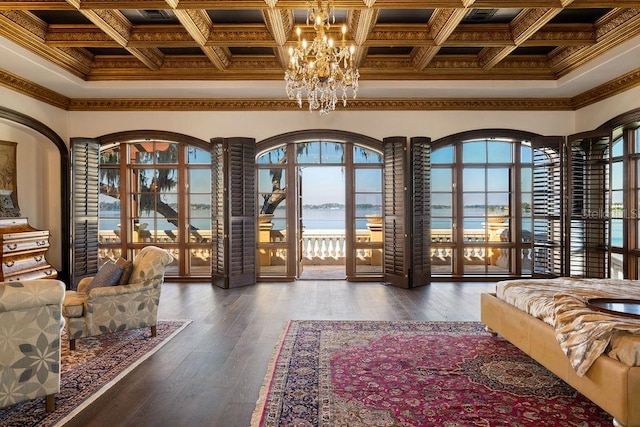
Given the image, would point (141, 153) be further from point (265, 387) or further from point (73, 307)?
point (265, 387)

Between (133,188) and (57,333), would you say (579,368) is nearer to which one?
(57,333)

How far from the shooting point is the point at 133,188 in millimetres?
7648

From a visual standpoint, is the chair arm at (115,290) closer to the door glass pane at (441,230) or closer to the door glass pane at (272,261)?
the door glass pane at (272,261)

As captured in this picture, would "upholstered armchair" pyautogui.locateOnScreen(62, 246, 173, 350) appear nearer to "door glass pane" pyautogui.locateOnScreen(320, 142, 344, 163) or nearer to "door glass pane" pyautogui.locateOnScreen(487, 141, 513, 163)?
"door glass pane" pyautogui.locateOnScreen(320, 142, 344, 163)

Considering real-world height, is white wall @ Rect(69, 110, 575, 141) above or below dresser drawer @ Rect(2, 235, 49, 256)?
above

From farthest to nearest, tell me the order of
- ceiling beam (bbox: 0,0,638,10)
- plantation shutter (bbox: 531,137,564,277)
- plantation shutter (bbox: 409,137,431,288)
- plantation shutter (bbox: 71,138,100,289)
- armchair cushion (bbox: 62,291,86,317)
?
plantation shutter (bbox: 409,137,431,288) → plantation shutter (bbox: 71,138,100,289) → plantation shutter (bbox: 531,137,564,277) → ceiling beam (bbox: 0,0,638,10) → armchair cushion (bbox: 62,291,86,317)

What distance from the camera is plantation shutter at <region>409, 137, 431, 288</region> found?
7.04 m

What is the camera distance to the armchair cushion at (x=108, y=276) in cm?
410

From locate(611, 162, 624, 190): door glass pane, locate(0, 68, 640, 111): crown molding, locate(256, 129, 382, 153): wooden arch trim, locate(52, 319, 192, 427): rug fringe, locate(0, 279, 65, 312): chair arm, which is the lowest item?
locate(52, 319, 192, 427): rug fringe

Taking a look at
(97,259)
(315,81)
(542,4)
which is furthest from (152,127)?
(542,4)

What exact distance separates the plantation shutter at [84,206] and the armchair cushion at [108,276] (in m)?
3.18

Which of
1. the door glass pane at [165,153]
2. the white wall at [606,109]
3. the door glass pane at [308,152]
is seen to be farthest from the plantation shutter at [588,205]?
the door glass pane at [165,153]

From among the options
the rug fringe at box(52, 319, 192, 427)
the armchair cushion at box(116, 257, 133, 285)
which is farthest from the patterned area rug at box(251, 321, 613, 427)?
the armchair cushion at box(116, 257, 133, 285)

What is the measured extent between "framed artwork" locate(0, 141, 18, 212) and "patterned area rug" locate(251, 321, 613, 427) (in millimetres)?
4762
